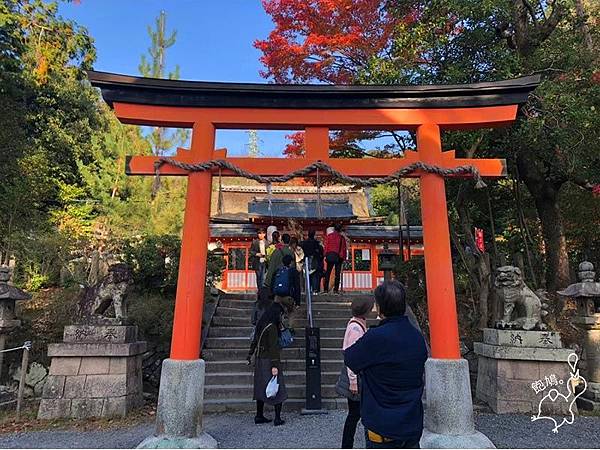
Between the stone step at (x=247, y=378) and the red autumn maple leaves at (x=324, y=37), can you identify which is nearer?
the stone step at (x=247, y=378)

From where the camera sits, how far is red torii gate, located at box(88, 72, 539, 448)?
16.4 feet

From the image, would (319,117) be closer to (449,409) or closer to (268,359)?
(268,359)

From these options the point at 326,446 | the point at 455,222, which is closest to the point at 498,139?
the point at 455,222

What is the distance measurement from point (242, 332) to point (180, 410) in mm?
3774

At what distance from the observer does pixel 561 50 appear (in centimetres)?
888

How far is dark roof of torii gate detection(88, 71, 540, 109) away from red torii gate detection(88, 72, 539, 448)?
12mm

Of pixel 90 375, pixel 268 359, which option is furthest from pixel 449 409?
pixel 90 375

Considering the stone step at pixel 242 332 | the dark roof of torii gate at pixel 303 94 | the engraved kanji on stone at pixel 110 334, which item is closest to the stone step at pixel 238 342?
the stone step at pixel 242 332

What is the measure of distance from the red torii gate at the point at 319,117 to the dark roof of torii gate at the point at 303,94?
0.01 metres

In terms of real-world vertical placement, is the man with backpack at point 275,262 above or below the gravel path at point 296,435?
above

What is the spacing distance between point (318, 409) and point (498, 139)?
686 centimetres

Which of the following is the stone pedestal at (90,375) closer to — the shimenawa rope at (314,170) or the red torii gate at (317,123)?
the red torii gate at (317,123)

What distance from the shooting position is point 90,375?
609cm

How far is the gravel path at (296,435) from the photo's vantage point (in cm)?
482
